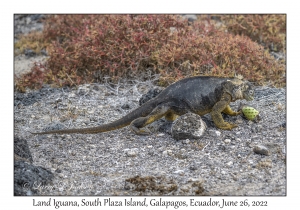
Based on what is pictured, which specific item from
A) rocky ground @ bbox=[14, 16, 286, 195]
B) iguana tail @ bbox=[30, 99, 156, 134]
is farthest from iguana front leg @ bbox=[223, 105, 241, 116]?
iguana tail @ bbox=[30, 99, 156, 134]

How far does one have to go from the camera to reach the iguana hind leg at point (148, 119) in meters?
6.52

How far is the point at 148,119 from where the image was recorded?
21.4ft

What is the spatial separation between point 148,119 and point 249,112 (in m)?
1.52

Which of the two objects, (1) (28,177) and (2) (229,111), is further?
(2) (229,111)

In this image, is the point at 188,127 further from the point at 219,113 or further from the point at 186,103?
the point at 219,113

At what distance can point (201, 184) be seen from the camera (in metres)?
5.16

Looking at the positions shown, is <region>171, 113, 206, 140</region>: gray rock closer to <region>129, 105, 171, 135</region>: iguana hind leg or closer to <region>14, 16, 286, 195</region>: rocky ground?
<region>14, 16, 286, 195</region>: rocky ground

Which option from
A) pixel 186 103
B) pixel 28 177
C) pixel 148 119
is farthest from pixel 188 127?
pixel 28 177

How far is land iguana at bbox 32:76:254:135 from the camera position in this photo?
6.56 m

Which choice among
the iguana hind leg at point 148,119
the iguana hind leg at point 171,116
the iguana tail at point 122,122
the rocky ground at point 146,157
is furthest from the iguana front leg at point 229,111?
the iguana tail at point 122,122

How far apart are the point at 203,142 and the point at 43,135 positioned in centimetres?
239
